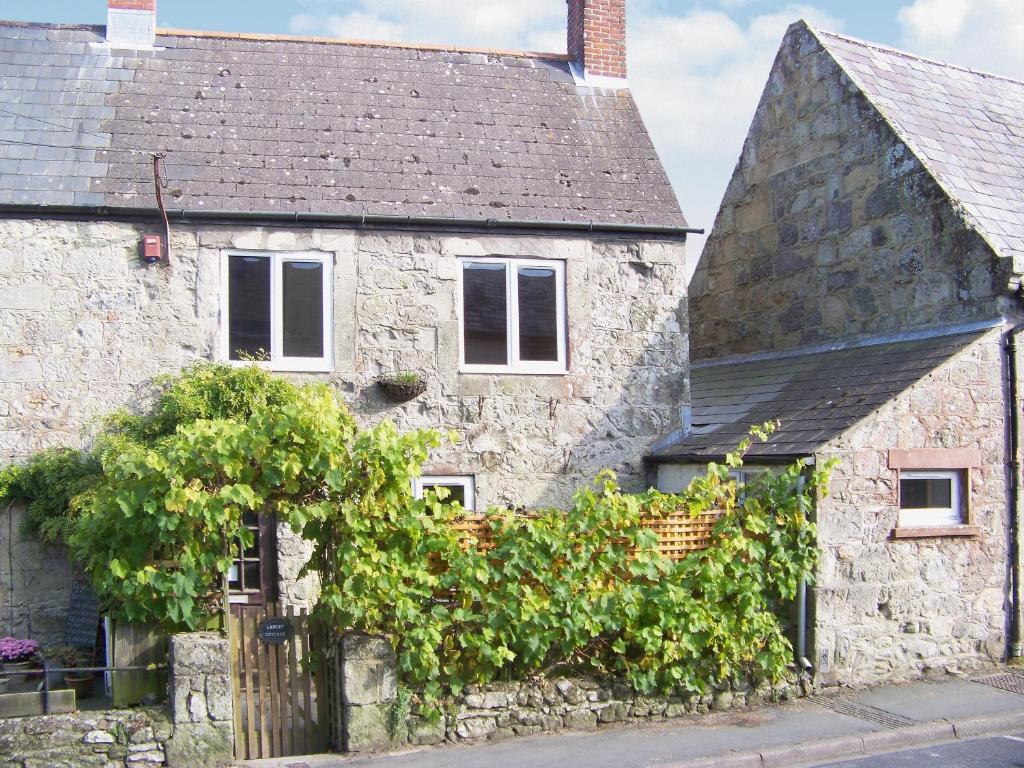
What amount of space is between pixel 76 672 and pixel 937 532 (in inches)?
325

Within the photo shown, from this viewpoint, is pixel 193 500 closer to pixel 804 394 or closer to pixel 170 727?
pixel 170 727

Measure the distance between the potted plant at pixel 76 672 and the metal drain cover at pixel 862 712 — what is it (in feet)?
21.5

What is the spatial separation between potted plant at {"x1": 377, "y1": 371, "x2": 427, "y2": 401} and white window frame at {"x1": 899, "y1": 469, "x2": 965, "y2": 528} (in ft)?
16.7

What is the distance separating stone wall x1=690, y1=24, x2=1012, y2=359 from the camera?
11.7 meters

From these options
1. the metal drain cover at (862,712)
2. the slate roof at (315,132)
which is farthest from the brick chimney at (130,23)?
the metal drain cover at (862,712)

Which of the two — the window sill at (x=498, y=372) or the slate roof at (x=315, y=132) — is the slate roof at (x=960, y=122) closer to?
the slate roof at (x=315, y=132)

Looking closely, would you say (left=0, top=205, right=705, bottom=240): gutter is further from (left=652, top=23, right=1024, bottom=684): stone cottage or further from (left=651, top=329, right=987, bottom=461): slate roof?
(left=652, top=23, right=1024, bottom=684): stone cottage

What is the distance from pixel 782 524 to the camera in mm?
9328

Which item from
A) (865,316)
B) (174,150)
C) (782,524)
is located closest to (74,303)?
(174,150)

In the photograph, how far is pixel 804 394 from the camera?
452 inches

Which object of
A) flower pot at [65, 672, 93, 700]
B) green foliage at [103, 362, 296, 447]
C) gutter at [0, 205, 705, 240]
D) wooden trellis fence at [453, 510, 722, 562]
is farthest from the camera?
gutter at [0, 205, 705, 240]

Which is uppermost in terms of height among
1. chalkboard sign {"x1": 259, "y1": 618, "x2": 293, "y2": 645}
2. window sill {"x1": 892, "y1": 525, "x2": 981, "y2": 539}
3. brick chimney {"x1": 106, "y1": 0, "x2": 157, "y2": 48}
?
brick chimney {"x1": 106, "y1": 0, "x2": 157, "y2": 48}

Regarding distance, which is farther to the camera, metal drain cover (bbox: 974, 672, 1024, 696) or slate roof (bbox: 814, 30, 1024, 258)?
slate roof (bbox: 814, 30, 1024, 258)

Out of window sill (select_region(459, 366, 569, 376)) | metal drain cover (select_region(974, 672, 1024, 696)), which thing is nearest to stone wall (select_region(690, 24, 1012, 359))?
metal drain cover (select_region(974, 672, 1024, 696))
